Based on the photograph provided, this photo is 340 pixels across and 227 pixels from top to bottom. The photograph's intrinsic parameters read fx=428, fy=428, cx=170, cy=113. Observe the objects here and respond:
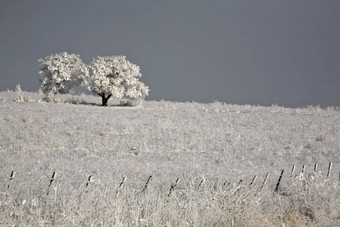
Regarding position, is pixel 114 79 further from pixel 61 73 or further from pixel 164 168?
pixel 164 168

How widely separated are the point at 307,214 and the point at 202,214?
296cm

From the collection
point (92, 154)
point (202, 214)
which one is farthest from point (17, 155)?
A: point (202, 214)

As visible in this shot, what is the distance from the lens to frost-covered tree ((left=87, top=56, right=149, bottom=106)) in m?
37.2

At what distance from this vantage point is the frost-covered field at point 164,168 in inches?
307

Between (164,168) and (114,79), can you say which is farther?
(114,79)

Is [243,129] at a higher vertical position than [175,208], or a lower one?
higher

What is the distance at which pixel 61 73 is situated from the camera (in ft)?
125

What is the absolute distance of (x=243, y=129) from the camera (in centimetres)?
2584

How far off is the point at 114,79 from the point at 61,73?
15.6 ft

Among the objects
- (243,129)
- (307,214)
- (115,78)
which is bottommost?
(307,214)

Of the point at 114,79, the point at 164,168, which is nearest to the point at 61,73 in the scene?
the point at 114,79

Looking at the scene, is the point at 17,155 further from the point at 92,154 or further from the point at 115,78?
the point at 115,78

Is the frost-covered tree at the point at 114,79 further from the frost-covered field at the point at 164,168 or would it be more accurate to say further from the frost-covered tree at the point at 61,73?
the frost-covered field at the point at 164,168

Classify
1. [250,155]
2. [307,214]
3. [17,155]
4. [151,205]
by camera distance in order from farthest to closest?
[250,155] → [17,155] → [307,214] → [151,205]
